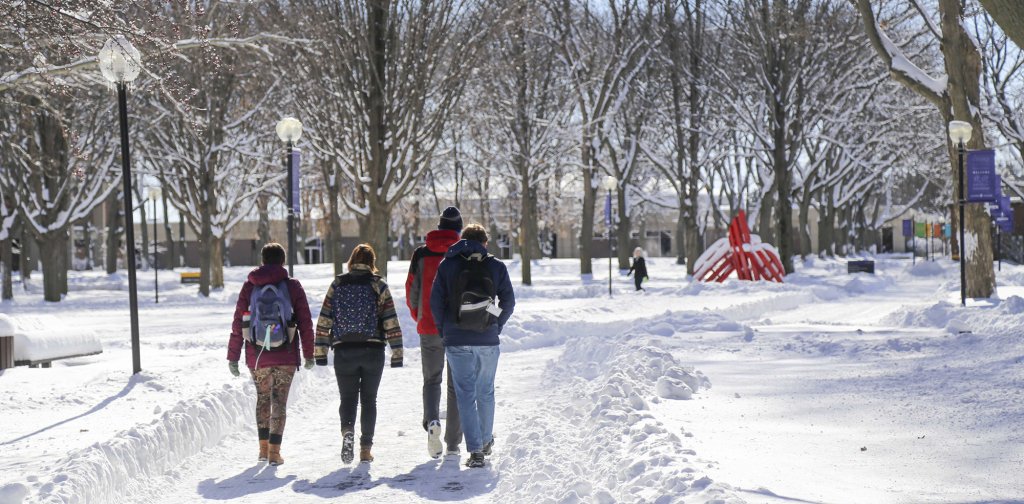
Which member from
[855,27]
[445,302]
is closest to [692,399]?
[445,302]

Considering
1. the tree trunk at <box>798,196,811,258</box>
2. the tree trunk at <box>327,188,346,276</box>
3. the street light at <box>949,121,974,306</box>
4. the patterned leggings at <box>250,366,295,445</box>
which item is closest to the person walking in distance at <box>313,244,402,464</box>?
the patterned leggings at <box>250,366,295,445</box>

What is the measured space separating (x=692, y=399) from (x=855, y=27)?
87.3 feet

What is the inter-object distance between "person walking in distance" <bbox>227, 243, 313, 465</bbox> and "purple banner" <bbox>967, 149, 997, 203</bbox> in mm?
15304

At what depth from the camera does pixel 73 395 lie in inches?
424

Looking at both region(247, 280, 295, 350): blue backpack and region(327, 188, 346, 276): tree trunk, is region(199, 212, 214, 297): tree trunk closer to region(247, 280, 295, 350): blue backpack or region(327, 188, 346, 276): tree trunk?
region(327, 188, 346, 276): tree trunk

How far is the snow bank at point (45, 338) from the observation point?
1316 centimetres

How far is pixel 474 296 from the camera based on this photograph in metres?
7.93

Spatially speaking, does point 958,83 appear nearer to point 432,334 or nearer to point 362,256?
point 432,334

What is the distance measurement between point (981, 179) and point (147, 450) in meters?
16.6

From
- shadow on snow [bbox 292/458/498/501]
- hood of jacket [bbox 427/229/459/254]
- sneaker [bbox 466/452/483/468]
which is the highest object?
hood of jacket [bbox 427/229/459/254]

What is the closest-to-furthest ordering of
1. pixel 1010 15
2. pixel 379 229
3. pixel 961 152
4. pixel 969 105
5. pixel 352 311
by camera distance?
pixel 1010 15 → pixel 352 311 → pixel 961 152 → pixel 969 105 → pixel 379 229

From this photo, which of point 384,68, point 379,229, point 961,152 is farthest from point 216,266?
point 961,152

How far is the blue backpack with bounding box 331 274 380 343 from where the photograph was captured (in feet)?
26.5

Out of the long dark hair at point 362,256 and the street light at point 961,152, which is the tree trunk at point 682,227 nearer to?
the street light at point 961,152
